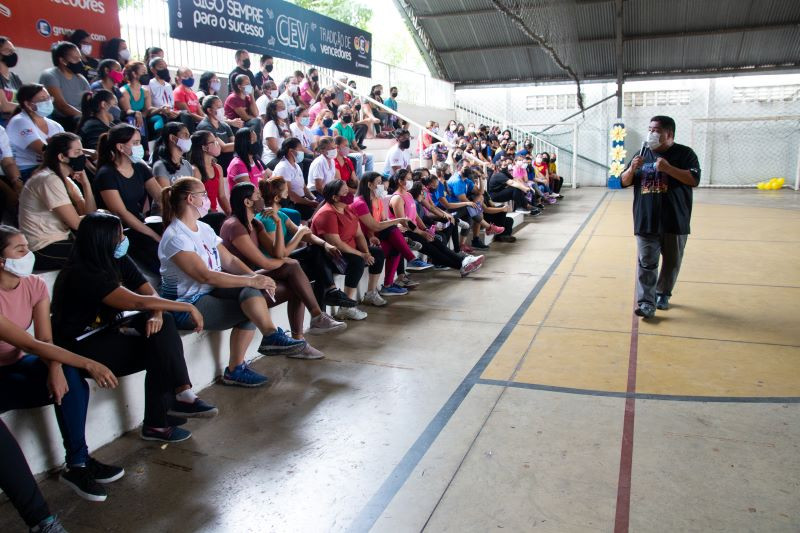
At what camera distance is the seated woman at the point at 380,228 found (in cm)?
607

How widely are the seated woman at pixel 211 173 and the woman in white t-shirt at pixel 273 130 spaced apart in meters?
2.09

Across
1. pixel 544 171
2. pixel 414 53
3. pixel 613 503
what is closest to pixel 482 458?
pixel 613 503

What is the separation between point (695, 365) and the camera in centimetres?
412

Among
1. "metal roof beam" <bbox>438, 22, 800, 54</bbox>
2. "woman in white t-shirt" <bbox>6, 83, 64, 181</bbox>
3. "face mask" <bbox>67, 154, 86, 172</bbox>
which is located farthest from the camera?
"metal roof beam" <bbox>438, 22, 800, 54</bbox>

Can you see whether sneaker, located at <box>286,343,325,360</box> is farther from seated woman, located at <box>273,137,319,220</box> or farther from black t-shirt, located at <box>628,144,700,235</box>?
black t-shirt, located at <box>628,144,700,235</box>

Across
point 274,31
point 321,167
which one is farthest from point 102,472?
point 274,31

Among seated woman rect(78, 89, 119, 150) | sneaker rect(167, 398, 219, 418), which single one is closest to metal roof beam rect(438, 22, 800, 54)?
seated woman rect(78, 89, 119, 150)

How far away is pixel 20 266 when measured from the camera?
3.12 meters

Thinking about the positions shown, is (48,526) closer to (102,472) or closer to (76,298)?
(102,472)

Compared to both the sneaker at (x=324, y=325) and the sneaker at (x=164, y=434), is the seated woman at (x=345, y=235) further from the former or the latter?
the sneaker at (x=164, y=434)

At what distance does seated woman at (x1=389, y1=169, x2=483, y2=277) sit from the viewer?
22.6 feet

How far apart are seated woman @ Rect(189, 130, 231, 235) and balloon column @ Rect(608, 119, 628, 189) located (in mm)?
15960

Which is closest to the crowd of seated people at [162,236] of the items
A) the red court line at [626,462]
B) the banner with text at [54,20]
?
the banner with text at [54,20]

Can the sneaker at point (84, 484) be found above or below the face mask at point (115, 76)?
below
